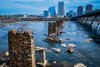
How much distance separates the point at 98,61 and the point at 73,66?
5638mm

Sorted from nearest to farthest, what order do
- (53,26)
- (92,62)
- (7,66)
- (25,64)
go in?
1. (25,64)
2. (7,66)
3. (92,62)
4. (53,26)

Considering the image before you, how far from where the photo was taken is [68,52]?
2378 centimetres

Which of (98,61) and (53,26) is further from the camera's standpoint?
(53,26)

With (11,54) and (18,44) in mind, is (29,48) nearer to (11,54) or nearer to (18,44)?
(18,44)

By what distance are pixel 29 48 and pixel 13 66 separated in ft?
7.89

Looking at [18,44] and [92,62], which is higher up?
[18,44]

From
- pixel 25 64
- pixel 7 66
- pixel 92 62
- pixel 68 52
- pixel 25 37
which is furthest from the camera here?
pixel 68 52

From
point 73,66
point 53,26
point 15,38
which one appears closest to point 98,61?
point 73,66

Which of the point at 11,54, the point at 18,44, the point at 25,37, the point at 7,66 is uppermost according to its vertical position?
the point at 25,37

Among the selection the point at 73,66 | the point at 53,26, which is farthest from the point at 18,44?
the point at 53,26

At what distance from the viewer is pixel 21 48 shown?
30.8 feet

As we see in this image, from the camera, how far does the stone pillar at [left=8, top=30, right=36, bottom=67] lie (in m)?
9.19

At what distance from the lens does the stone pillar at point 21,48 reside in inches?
362

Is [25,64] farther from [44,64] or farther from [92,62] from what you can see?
[92,62]
